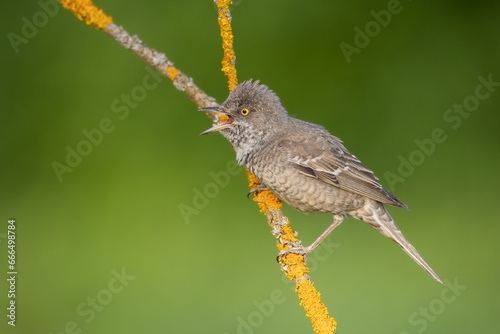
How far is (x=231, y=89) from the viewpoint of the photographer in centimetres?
255

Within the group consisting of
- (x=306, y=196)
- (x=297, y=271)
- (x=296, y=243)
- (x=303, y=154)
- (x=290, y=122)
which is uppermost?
(x=290, y=122)

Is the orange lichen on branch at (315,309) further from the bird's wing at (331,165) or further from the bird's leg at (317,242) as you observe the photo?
the bird's wing at (331,165)

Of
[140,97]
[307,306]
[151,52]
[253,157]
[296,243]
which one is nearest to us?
[307,306]

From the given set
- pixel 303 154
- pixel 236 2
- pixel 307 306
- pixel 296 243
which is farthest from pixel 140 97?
pixel 307 306

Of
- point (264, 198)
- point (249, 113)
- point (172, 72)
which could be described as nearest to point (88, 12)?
point (172, 72)

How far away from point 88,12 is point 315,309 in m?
1.28

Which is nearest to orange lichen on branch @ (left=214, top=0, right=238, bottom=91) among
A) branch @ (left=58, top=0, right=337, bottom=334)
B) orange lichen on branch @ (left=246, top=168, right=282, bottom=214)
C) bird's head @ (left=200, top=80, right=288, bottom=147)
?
branch @ (left=58, top=0, right=337, bottom=334)

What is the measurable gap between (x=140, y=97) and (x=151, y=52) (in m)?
0.88

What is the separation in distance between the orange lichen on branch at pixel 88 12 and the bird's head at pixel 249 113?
80cm

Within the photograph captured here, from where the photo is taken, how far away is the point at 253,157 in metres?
2.63

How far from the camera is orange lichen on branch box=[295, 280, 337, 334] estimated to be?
191 cm

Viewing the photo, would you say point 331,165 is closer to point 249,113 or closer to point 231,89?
point 249,113

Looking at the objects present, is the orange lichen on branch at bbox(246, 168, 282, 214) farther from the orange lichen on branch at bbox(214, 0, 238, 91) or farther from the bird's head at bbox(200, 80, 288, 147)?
the orange lichen on branch at bbox(214, 0, 238, 91)

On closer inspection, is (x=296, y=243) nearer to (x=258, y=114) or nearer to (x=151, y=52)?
(x=258, y=114)
